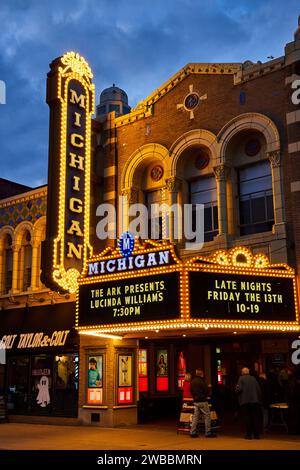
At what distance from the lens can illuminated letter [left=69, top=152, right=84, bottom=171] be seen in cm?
2005

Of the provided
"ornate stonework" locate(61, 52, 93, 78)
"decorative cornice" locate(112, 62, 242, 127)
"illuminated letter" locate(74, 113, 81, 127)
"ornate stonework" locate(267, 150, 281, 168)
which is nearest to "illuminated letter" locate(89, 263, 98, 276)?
"illuminated letter" locate(74, 113, 81, 127)

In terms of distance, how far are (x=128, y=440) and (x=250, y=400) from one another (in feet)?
11.0

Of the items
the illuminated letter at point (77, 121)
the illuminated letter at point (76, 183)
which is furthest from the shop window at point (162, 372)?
the illuminated letter at point (77, 121)

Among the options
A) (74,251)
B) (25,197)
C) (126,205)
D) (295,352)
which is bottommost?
(295,352)

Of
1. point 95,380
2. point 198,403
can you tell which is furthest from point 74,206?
point 198,403

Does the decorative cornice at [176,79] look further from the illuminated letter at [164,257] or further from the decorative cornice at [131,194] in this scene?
the illuminated letter at [164,257]

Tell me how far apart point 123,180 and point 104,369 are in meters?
6.87

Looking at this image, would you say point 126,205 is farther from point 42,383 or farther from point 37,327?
point 42,383

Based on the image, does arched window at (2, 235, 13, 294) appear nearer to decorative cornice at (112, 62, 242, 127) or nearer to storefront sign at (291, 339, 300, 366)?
decorative cornice at (112, 62, 242, 127)

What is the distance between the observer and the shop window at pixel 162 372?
23.3 m

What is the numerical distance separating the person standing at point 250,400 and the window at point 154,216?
719 cm

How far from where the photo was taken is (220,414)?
23.1 metres

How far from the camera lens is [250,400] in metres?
15.4

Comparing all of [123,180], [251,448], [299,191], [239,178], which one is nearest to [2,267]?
[123,180]
